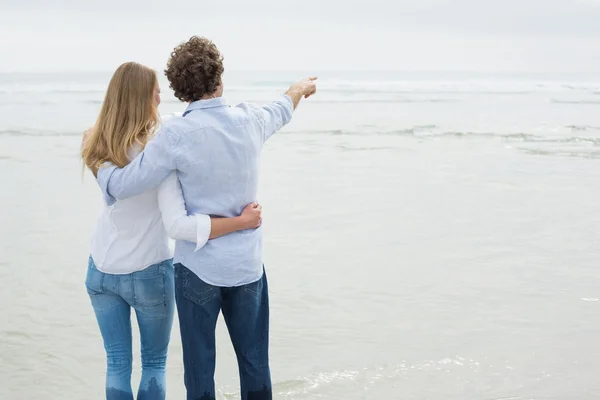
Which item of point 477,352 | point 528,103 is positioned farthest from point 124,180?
point 528,103

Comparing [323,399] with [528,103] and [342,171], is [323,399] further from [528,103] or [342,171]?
[528,103]

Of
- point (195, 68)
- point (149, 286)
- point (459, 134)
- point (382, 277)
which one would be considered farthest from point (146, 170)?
point (459, 134)

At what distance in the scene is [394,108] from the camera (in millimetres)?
26469

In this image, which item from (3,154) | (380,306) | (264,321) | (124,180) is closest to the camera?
(124,180)

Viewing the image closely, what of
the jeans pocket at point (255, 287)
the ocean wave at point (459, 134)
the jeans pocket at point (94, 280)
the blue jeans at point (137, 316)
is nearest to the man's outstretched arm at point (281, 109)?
the jeans pocket at point (255, 287)

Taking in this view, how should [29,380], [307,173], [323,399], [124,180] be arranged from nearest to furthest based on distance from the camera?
[124,180] < [323,399] < [29,380] < [307,173]

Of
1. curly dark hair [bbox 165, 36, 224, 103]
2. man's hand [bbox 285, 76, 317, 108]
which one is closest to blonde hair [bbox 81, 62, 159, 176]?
curly dark hair [bbox 165, 36, 224, 103]

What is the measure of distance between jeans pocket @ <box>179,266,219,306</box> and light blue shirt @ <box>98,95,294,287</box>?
0.02 meters

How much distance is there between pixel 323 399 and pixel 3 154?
10.4 metres

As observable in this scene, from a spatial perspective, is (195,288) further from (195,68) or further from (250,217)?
(195,68)

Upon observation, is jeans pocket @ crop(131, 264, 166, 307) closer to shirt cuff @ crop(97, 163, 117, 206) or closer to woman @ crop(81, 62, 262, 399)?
woman @ crop(81, 62, 262, 399)

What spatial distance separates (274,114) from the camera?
2.96 m

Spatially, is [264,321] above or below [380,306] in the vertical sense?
above

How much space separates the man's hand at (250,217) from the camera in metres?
2.78
